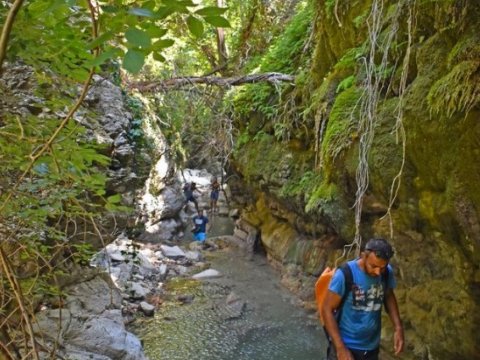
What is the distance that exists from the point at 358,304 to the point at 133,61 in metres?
2.75

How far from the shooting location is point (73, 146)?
69.7 inches

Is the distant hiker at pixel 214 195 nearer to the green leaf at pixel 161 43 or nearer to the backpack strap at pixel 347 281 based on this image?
the backpack strap at pixel 347 281

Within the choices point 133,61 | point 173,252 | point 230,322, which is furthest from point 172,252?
point 133,61

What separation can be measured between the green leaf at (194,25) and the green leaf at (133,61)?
198 millimetres

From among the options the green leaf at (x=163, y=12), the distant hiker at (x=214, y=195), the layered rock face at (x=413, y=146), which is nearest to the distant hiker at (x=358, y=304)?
the layered rock face at (x=413, y=146)

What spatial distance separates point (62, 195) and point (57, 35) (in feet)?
3.38

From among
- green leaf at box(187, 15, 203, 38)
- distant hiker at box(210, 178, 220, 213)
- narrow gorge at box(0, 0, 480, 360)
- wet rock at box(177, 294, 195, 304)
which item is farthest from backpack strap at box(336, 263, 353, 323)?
distant hiker at box(210, 178, 220, 213)

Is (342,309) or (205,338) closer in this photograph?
(342,309)

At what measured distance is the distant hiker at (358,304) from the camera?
121 inches

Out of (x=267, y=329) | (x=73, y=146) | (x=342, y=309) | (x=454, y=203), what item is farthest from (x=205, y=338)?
(x=73, y=146)

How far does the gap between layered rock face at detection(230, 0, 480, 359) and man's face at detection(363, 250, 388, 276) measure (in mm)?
472

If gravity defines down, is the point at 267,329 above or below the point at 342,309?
below

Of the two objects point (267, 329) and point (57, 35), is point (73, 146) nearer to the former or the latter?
point (57, 35)

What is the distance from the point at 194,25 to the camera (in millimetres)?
1099
